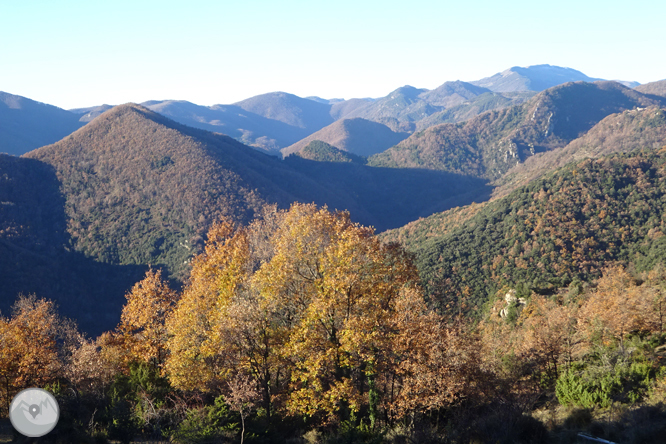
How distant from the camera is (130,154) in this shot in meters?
166

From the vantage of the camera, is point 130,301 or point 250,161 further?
point 250,161

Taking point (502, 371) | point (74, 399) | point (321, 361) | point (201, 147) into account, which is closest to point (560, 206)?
point (502, 371)

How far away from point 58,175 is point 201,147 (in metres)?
50.7

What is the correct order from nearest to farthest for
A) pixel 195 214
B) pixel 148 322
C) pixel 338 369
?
pixel 338 369 < pixel 148 322 < pixel 195 214

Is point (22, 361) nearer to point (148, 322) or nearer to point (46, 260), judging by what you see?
point (148, 322)

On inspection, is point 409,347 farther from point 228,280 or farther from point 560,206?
point 560,206

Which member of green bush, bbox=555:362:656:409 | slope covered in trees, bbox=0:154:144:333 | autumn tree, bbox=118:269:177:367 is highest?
green bush, bbox=555:362:656:409

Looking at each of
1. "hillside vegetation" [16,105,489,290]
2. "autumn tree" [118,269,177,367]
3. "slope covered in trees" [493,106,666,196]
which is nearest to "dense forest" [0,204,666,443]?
"autumn tree" [118,269,177,367]

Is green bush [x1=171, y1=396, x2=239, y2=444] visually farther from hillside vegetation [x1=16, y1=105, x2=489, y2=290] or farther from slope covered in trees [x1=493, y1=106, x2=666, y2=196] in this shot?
slope covered in trees [x1=493, y1=106, x2=666, y2=196]

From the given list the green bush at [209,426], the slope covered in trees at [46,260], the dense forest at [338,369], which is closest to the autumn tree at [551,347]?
the dense forest at [338,369]

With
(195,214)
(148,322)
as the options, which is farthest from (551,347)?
(195,214)

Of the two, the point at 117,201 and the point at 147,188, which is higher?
the point at 147,188

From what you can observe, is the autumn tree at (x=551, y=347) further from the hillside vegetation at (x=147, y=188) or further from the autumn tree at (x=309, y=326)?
the hillside vegetation at (x=147, y=188)

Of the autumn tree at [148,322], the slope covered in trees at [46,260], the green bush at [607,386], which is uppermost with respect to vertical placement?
the green bush at [607,386]
